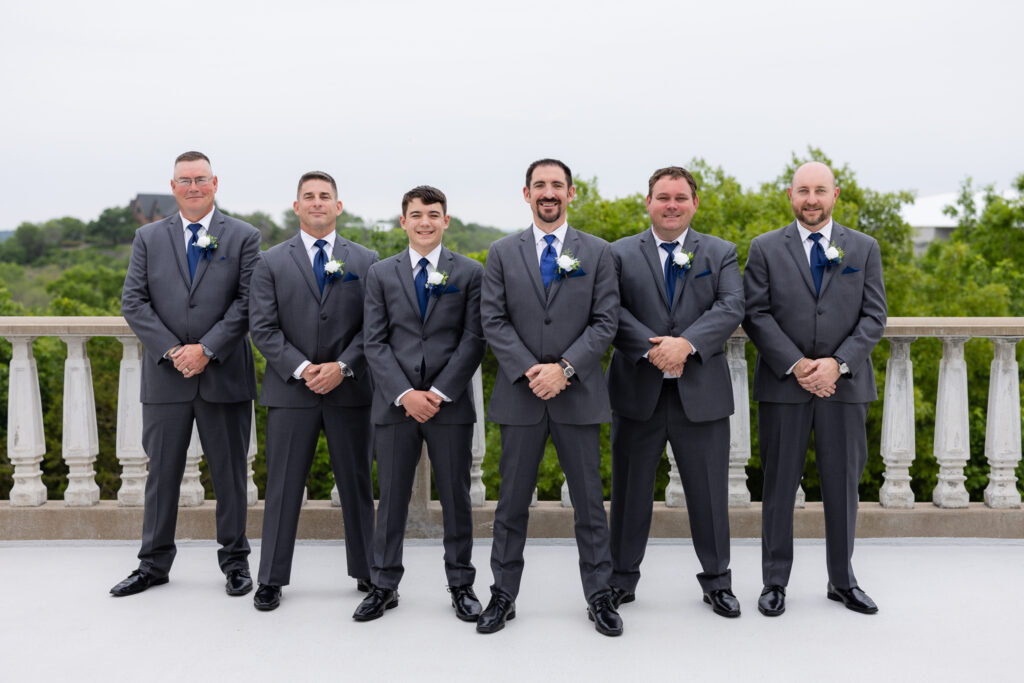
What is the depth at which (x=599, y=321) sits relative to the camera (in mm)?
4223

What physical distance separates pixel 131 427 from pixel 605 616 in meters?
3.17

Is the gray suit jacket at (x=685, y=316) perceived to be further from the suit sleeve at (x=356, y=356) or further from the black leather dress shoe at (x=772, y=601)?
the suit sleeve at (x=356, y=356)

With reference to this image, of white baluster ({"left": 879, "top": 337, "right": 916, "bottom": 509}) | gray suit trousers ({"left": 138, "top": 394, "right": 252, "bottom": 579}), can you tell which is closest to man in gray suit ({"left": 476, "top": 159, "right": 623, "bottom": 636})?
gray suit trousers ({"left": 138, "top": 394, "right": 252, "bottom": 579})

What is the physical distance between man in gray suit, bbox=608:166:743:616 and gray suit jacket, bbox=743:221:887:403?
0.18 metres

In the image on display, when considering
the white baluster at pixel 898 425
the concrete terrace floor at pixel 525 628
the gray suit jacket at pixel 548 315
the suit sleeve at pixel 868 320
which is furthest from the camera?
the white baluster at pixel 898 425

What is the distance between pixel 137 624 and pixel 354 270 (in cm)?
199

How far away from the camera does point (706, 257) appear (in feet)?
14.4

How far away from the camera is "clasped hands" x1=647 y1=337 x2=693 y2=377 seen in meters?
4.16

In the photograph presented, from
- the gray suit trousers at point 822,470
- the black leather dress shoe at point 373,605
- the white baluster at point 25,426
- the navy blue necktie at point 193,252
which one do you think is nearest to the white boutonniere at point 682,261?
the gray suit trousers at point 822,470

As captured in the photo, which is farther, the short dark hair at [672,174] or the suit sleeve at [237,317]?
the suit sleeve at [237,317]

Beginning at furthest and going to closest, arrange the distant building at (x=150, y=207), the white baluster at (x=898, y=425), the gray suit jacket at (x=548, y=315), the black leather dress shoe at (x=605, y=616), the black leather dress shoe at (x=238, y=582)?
the distant building at (x=150, y=207) → the white baluster at (x=898, y=425) → the black leather dress shoe at (x=238, y=582) → the gray suit jacket at (x=548, y=315) → the black leather dress shoe at (x=605, y=616)

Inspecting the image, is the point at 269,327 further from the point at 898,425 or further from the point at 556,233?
the point at 898,425

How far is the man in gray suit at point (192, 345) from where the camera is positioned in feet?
15.1

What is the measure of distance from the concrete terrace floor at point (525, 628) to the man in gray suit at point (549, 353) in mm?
305
